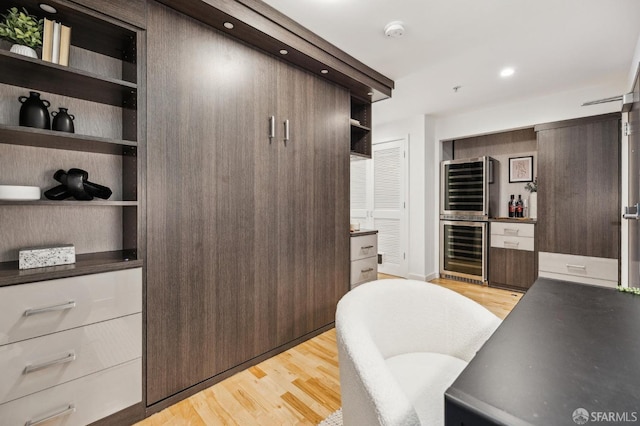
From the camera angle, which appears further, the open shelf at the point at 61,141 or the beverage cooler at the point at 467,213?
the beverage cooler at the point at 467,213

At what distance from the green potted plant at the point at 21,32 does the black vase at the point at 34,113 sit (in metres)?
0.19

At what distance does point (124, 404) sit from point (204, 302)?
0.62 metres

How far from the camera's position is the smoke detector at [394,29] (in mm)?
2108

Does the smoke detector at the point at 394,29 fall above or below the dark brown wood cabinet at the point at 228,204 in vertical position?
above

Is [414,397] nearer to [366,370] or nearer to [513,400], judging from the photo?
[366,370]

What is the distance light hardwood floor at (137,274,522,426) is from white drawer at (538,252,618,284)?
2.93m

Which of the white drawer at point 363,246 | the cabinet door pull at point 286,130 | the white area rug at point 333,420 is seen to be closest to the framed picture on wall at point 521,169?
→ the white drawer at point 363,246

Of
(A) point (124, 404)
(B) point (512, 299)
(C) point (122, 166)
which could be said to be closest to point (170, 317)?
(A) point (124, 404)

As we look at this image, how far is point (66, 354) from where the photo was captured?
134cm

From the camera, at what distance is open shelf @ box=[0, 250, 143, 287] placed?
1235mm

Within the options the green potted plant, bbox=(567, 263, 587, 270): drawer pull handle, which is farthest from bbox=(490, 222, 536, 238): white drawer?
the green potted plant

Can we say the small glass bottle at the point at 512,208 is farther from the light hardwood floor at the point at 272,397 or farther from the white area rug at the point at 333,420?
the white area rug at the point at 333,420

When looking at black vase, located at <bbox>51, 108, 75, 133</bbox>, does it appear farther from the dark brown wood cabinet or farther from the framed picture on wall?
the framed picture on wall

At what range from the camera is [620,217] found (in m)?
3.06
